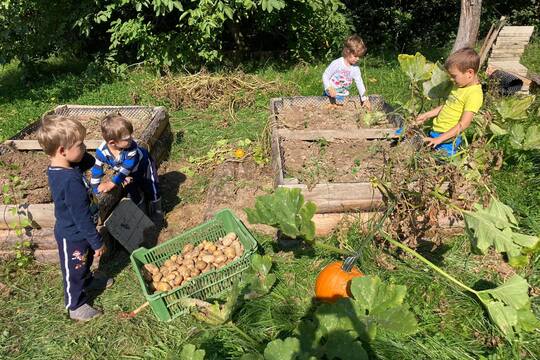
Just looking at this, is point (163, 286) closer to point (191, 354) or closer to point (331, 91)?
point (191, 354)

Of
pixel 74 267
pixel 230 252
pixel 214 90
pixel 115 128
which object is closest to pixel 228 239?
pixel 230 252

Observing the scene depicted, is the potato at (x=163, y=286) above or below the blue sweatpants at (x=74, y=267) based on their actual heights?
below

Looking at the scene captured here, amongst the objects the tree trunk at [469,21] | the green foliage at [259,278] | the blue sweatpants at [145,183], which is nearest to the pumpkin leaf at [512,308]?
the green foliage at [259,278]

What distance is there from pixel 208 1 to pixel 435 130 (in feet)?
14.5

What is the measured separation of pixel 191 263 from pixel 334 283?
1.16 m

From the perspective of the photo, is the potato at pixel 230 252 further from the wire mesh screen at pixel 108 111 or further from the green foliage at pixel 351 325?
the wire mesh screen at pixel 108 111

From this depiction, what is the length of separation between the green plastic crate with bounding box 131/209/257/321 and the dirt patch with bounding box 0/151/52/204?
129 centimetres

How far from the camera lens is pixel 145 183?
3844mm

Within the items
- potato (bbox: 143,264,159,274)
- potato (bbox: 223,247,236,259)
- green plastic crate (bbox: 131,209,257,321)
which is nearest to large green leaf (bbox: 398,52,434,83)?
green plastic crate (bbox: 131,209,257,321)

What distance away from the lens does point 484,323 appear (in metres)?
2.57

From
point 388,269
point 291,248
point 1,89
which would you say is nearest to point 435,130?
point 388,269

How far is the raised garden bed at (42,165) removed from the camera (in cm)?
330

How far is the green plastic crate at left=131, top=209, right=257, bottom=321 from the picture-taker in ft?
9.05

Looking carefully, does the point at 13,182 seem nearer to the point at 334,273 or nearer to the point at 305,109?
the point at 334,273
